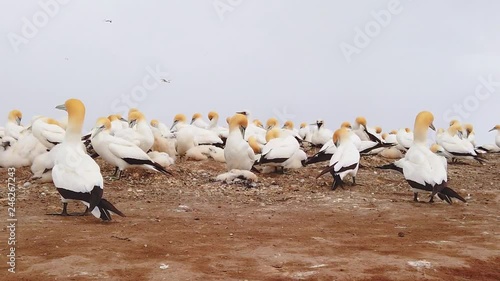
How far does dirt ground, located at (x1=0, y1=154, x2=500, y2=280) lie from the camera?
4730 mm

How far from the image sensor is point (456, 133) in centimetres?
1733

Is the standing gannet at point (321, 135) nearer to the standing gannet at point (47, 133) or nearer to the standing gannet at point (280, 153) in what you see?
the standing gannet at point (280, 153)

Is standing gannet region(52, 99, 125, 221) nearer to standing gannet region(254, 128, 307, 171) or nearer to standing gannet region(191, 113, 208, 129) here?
standing gannet region(254, 128, 307, 171)

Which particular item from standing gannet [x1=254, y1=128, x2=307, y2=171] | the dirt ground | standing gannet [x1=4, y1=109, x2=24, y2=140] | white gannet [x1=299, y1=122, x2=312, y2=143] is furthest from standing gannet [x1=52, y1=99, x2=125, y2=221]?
white gannet [x1=299, y1=122, x2=312, y2=143]

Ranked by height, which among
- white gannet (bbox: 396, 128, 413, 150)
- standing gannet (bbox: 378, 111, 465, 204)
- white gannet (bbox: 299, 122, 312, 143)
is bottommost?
white gannet (bbox: 299, 122, 312, 143)

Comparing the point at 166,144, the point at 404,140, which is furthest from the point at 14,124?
the point at 404,140

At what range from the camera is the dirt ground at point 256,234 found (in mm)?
4730

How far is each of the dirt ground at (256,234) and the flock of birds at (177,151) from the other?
1.16ft

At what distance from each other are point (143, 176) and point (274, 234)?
513 centimetres

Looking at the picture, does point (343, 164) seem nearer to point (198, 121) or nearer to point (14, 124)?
point (198, 121)

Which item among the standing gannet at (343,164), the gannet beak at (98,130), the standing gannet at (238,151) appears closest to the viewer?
the standing gannet at (343,164)

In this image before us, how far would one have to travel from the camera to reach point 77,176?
22.8 feet

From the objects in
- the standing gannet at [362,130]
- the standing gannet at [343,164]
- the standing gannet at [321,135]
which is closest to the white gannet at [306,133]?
the standing gannet at [321,135]

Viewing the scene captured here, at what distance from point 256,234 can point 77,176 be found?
2274 mm
